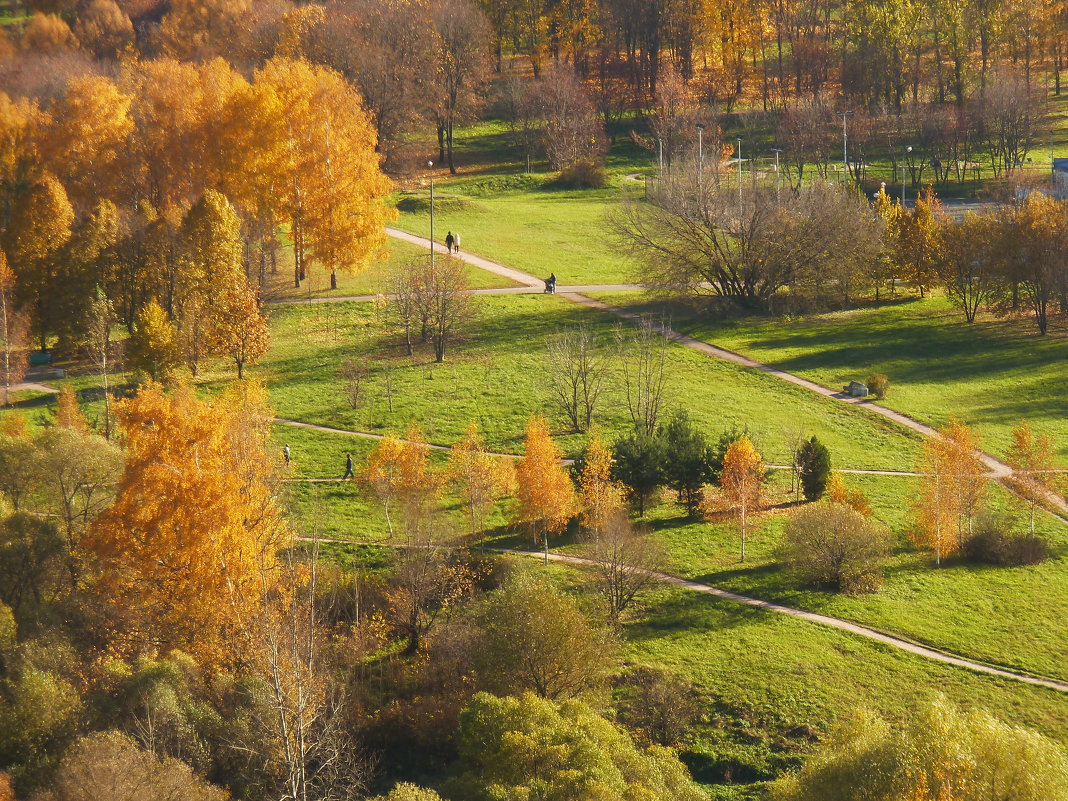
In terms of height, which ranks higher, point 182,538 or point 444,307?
point 444,307

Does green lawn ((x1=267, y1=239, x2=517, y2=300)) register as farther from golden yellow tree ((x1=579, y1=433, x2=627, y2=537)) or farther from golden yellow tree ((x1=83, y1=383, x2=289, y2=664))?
golden yellow tree ((x1=83, y1=383, x2=289, y2=664))

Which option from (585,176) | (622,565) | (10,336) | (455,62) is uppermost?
(455,62)

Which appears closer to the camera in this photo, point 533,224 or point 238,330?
point 238,330

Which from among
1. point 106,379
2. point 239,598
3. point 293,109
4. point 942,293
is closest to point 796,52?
point 942,293

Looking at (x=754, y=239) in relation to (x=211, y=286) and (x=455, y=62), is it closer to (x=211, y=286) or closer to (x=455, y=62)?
(x=211, y=286)

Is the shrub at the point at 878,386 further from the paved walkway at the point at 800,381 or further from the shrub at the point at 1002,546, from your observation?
the shrub at the point at 1002,546

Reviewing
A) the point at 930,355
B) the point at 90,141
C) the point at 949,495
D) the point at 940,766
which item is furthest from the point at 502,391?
the point at 940,766

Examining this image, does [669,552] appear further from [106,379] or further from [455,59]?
[455,59]
